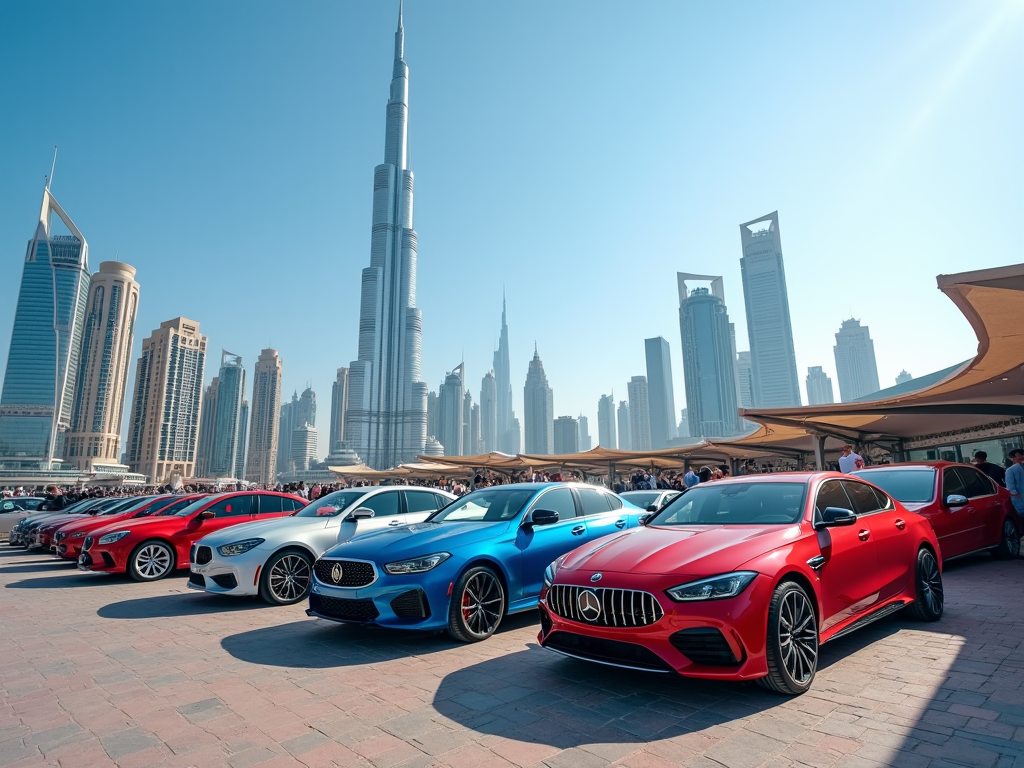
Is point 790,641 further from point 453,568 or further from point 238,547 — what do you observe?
point 238,547

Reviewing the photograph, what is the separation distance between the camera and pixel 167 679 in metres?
4.57

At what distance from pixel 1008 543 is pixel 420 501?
9258mm

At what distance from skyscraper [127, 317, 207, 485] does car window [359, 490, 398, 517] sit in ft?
516

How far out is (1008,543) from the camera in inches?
356

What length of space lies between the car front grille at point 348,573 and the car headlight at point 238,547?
2.30 meters

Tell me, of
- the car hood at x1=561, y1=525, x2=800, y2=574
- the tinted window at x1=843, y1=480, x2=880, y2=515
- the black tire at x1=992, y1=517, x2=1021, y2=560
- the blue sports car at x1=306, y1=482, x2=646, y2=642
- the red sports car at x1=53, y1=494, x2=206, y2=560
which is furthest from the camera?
the red sports car at x1=53, y1=494, x2=206, y2=560

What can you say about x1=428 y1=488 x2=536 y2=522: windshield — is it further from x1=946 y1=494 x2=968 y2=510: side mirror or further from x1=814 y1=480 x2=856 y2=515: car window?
x1=946 y1=494 x2=968 y2=510: side mirror

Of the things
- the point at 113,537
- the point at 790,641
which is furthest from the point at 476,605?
the point at 113,537

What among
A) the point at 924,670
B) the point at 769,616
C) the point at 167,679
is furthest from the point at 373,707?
the point at 924,670

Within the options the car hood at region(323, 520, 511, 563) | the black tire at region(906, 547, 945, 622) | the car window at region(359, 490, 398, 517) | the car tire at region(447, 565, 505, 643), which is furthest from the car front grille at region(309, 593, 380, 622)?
the black tire at region(906, 547, 945, 622)

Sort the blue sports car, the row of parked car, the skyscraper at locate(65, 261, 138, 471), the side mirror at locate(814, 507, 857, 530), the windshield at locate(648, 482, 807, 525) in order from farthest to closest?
the skyscraper at locate(65, 261, 138, 471) → the blue sports car → the windshield at locate(648, 482, 807, 525) → the side mirror at locate(814, 507, 857, 530) → the row of parked car

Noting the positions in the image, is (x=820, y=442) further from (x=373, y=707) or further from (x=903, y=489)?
(x=373, y=707)

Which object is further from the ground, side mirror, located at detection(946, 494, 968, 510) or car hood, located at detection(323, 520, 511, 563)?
side mirror, located at detection(946, 494, 968, 510)

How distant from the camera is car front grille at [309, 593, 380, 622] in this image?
531 centimetres
